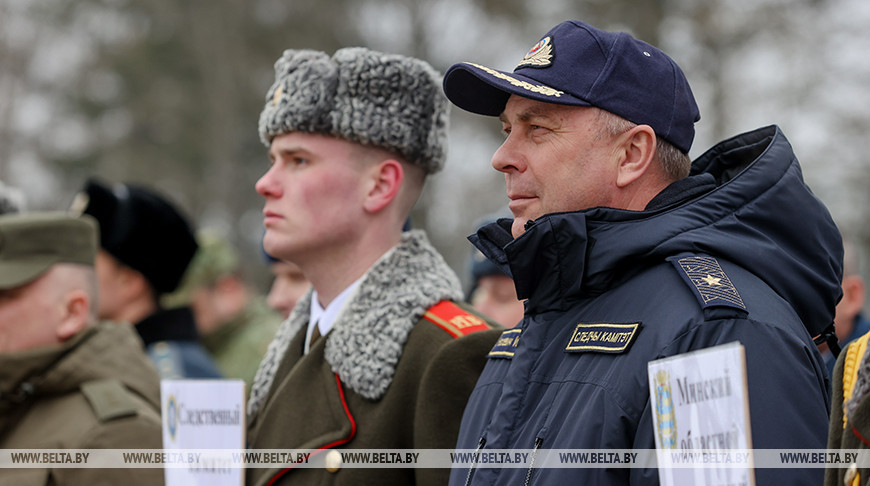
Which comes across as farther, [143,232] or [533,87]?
[143,232]

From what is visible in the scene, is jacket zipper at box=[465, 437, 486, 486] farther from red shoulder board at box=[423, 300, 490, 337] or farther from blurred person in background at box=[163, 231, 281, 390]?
blurred person in background at box=[163, 231, 281, 390]

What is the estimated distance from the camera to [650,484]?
2367 millimetres

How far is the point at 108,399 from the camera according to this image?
173 inches

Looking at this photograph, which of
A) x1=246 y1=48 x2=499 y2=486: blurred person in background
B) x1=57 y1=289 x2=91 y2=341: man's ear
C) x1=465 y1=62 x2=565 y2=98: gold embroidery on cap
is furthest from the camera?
x1=57 y1=289 x2=91 y2=341: man's ear

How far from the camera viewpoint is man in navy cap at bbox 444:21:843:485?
244 centimetres

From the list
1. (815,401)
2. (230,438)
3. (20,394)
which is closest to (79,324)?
(20,394)

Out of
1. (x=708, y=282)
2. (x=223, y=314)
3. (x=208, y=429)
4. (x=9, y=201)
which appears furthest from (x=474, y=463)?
(x=223, y=314)

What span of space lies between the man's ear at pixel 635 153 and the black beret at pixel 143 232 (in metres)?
3.81

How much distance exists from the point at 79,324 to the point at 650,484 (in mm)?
3115

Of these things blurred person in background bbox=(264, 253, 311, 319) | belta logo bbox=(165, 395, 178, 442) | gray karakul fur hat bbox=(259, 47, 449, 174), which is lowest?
blurred person in background bbox=(264, 253, 311, 319)

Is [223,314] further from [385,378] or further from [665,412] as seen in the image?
[665,412]

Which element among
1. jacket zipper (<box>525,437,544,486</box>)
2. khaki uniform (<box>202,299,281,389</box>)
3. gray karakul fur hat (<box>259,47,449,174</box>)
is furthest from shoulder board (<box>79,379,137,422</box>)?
khaki uniform (<box>202,299,281,389</box>)

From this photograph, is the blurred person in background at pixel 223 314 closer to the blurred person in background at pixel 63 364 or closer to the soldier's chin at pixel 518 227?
the blurred person in background at pixel 63 364

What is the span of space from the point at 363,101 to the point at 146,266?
2.53m
